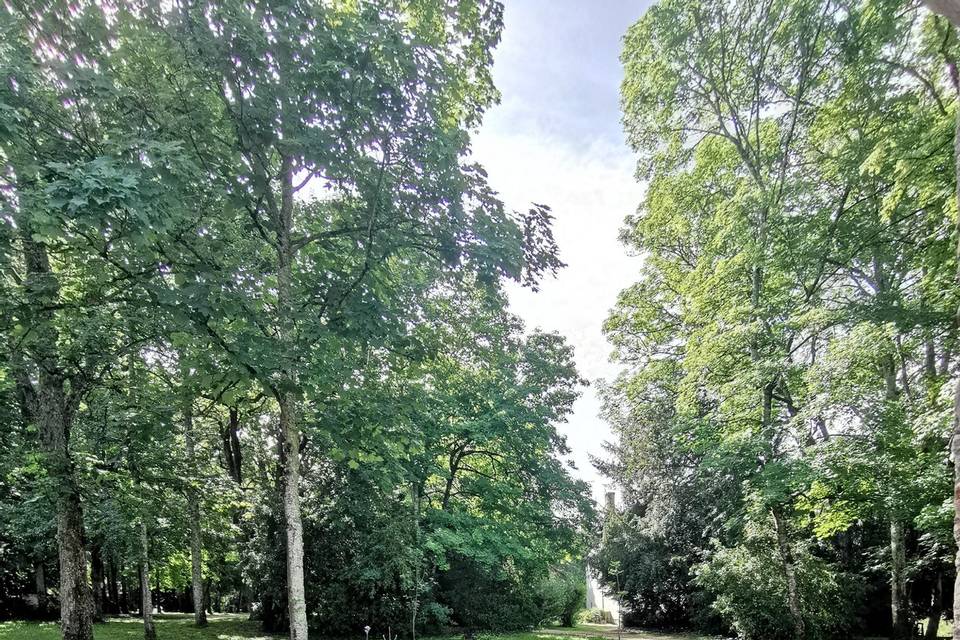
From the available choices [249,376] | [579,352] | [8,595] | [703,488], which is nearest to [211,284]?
[249,376]

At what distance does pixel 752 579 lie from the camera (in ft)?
33.4

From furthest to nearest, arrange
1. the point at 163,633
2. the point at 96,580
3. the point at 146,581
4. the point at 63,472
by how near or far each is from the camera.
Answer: the point at 96,580 → the point at 163,633 → the point at 146,581 → the point at 63,472

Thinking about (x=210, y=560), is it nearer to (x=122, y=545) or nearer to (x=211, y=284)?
(x=122, y=545)

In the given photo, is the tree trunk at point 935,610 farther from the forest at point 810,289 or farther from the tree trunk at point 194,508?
the tree trunk at point 194,508

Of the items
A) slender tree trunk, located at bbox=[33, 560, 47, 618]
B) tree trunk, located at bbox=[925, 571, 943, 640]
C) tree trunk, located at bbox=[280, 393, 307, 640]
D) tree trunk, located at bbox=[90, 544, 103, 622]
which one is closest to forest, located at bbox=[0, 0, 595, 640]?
tree trunk, located at bbox=[280, 393, 307, 640]

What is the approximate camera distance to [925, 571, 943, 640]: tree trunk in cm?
1091

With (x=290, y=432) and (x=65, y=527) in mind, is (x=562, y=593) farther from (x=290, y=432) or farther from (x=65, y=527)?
(x=290, y=432)

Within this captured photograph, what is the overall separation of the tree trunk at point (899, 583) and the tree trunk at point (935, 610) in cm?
49

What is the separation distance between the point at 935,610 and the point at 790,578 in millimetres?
5326

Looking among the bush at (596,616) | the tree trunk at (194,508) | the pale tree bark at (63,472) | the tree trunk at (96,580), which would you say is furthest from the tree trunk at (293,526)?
the bush at (596,616)

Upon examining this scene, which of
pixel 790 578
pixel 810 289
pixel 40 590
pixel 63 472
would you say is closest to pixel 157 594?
pixel 40 590

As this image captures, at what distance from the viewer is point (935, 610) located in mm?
11344

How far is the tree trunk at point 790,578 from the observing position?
30.9ft

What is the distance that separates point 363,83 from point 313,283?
2329 millimetres
